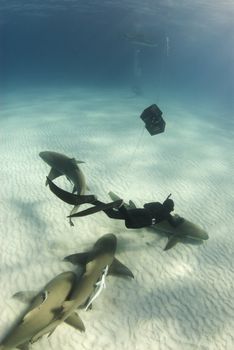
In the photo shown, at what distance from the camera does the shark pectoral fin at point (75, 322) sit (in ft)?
15.1

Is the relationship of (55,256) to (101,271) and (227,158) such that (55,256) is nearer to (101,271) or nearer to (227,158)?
(101,271)

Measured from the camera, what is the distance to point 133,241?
682 centimetres

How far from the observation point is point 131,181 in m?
9.70

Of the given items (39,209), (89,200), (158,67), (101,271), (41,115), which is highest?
(89,200)

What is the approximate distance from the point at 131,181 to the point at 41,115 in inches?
387

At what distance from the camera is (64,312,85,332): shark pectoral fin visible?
459 centimetres

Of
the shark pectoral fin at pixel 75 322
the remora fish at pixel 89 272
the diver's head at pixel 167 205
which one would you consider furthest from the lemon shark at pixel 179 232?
the shark pectoral fin at pixel 75 322

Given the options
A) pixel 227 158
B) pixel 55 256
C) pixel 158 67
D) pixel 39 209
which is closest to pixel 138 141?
pixel 227 158

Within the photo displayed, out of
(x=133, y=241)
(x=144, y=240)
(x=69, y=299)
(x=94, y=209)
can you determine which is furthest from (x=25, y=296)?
(x=144, y=240)

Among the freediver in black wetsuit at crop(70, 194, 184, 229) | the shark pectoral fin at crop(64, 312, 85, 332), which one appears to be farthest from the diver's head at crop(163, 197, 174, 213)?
the shark pectoral fin at crop(64, 312, 85, 332)

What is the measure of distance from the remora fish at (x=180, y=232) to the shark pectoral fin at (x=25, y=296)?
2655mm

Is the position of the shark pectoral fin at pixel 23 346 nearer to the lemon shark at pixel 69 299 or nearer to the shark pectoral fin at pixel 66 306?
the lemon shark at pixel 69 299

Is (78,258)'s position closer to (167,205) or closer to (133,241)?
(133,241)

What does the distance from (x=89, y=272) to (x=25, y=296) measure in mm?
1066
